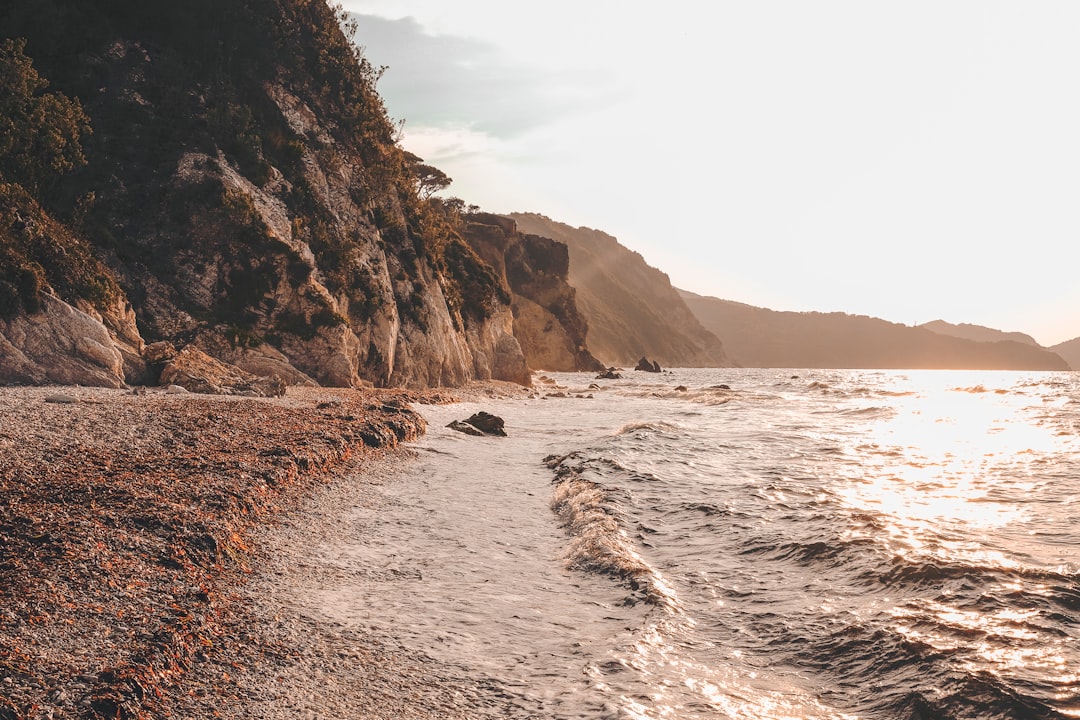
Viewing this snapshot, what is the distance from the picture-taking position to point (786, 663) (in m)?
5.81

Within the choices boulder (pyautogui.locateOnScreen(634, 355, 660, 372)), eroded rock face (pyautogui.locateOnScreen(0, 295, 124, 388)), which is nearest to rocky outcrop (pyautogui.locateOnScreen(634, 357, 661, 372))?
boulder (pyautogui.locateOnScreen(634, 355, 660, 372))

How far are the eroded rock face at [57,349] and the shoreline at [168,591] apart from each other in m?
6.24

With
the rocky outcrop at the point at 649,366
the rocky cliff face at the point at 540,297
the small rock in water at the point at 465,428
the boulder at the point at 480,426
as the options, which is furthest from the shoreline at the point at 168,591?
the rocky outcrop at the point at 649,366

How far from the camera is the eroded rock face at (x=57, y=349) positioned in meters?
16.1

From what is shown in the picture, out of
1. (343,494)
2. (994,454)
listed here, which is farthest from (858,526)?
(994,454)

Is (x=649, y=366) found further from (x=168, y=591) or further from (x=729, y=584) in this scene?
(x=168, y=591)

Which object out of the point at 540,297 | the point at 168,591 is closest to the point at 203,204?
the point at 168,591

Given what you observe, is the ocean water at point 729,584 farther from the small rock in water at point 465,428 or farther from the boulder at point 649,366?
the boulder at point 649,366

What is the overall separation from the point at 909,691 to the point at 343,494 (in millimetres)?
A: 8261

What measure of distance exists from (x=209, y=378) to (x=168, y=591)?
53.1 feet

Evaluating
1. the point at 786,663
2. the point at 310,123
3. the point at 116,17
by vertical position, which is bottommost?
the point at 786,663

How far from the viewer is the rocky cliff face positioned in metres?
102

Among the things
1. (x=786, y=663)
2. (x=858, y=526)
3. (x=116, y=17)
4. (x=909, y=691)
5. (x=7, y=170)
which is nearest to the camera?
(x=909, y=691)

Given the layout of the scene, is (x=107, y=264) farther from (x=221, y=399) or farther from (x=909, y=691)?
(x=909, y=691)
